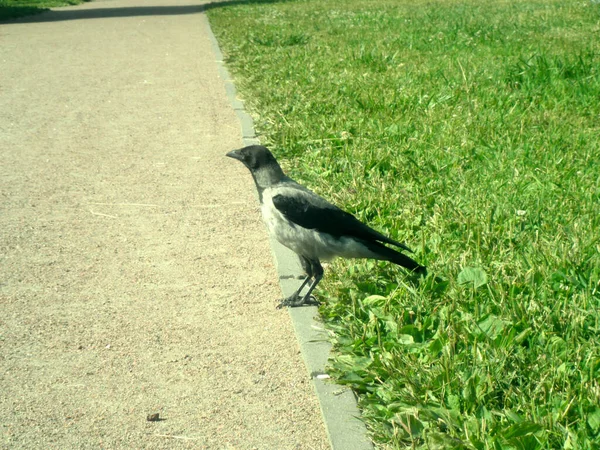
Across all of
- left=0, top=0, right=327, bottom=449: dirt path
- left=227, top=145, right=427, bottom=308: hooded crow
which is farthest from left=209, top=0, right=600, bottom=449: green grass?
left=0, top=0, right=327, bottom=449: dirt path

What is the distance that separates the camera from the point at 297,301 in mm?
4848

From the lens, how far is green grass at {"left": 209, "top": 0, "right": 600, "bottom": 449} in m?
3.43

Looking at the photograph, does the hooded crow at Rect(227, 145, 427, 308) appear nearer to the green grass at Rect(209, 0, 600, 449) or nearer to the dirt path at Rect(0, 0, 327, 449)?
the green grass at Rect(209, 0, 600, 449)

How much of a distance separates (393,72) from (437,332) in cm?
768

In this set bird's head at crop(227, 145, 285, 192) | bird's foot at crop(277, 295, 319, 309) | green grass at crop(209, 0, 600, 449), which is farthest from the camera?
bird's head at crop(227, 145, 285, 192)

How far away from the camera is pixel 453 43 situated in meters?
13.5

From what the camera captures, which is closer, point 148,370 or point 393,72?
point 148,370

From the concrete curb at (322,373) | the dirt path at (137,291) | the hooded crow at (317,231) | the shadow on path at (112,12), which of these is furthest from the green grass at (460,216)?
the shadow on path at (112,12)

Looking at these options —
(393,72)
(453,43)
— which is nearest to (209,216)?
(393,72)

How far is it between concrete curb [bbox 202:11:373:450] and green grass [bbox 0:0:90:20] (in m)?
19.6

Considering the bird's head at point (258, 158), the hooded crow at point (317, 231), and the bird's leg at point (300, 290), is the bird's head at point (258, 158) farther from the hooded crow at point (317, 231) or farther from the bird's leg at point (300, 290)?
the bird's leg at point (300, 290)

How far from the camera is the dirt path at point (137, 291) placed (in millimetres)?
3684

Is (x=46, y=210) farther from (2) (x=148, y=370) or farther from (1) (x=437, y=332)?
(1) (x=437, y=332)

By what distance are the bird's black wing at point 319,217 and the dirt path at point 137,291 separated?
582 mm
